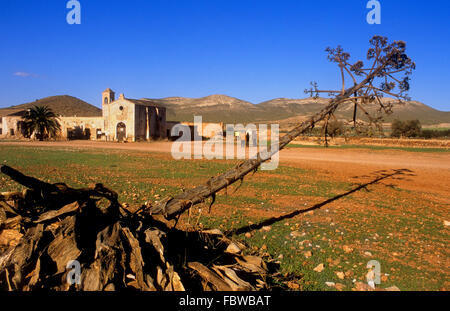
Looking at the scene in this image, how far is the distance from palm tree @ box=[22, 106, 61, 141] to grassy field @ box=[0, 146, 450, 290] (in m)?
31.5

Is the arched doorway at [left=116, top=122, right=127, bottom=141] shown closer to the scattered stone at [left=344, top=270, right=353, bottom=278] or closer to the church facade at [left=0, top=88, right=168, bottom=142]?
the church facade at [left=0, top=88, right=168, bottom=142]

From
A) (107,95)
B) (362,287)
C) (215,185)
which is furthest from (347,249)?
(107,95)

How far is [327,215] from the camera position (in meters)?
6.89

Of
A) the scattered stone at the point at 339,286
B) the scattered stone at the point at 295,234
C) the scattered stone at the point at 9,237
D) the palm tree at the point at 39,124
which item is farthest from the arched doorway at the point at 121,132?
the scattered stone at the point at 339,286

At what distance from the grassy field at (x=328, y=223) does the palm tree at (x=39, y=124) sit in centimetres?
3151

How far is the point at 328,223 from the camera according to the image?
6301 mm

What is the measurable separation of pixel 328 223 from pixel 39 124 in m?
41.4

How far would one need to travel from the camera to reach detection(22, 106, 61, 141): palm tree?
37719 millimetres

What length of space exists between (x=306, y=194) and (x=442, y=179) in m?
8.15

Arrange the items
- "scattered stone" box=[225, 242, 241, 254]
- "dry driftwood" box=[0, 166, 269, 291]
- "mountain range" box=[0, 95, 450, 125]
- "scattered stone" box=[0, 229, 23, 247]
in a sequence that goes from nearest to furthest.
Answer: "dry driftwood" box=[0, 166, 269, 291] → "scattered stone" box=[0, 229, 23, 247] → "scattered stone" box=[225, 242, 241, 254] → "mountain range" box=[0, 95, 450, 125]

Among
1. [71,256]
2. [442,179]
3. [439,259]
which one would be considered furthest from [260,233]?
[442,179]

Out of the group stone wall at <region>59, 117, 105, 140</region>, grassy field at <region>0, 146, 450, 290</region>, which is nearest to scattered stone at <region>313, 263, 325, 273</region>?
grassy field at <region>0, 146, 450, 290</region>
